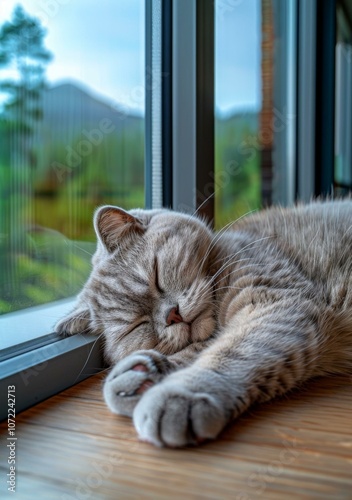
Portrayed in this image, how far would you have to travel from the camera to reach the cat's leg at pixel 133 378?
3.23 ft

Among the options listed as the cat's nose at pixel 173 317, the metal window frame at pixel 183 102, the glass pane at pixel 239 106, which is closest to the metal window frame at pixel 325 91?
the glass pane at pixel 239 106

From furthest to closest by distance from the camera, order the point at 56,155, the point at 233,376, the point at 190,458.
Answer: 1. the point at 56,155
2. the point at 233,376
3. the point at 190,458

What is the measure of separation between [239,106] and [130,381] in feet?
7.32

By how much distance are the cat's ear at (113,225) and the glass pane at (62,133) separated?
0.13 m

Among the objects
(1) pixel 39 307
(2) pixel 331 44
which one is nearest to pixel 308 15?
(2) pixel 331 44

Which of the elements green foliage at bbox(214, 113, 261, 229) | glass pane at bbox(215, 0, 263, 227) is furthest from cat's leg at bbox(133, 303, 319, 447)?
green foliage at bbox(214, 113, 261, 229)

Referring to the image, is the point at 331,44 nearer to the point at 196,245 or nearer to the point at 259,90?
the point at 259,90

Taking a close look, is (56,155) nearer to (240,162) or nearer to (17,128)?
(17,128)

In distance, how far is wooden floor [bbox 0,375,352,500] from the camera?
76 cm

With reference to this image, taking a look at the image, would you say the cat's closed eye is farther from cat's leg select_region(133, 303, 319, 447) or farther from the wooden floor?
the wooden floor

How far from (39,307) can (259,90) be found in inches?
89.3

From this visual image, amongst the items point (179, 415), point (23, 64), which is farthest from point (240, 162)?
point (179, 415)

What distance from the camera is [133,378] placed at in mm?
996

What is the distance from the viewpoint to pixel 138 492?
0.76m
